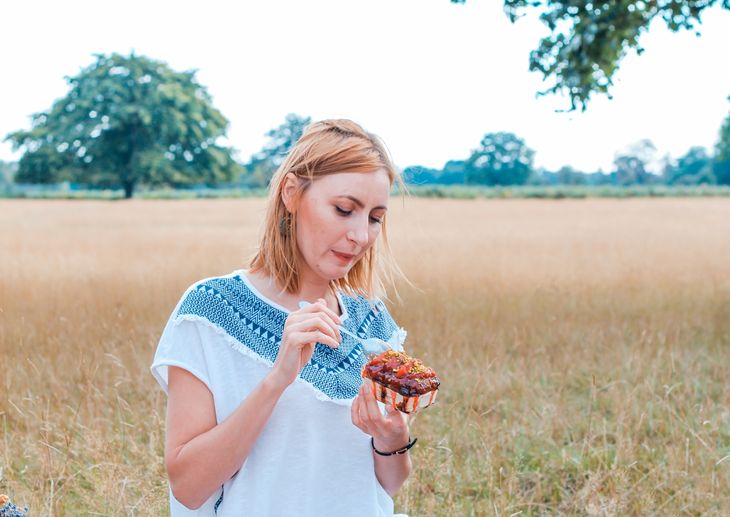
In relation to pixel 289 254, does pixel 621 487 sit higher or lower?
lower

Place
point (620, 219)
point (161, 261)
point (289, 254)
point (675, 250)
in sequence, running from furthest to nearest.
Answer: point (620, 219) → point (675, 250) → point (161, 261) → point (289, 254)

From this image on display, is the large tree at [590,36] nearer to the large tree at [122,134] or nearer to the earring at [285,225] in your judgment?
the earring at [285,225]

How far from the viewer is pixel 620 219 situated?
2261 cm

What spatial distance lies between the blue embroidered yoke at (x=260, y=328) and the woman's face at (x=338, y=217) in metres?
0.18

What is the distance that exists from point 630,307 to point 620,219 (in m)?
16.0

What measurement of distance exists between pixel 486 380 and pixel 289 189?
3.32 m

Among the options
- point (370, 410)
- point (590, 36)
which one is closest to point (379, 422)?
point (370, 410)

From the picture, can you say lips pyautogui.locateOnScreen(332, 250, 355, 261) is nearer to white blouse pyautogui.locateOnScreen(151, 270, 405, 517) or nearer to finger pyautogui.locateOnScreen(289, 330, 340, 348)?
white blouse pyautogui.locateOnScreen(151, 270, 405, 517)

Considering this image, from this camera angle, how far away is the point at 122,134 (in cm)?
5081

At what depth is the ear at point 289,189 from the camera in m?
1.86

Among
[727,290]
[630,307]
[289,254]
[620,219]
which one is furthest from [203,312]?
[620,219]

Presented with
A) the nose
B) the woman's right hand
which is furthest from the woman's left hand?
the nose

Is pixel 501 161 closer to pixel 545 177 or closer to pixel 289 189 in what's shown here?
pixel 545 177

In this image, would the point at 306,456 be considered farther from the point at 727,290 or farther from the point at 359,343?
the point at 727,290
